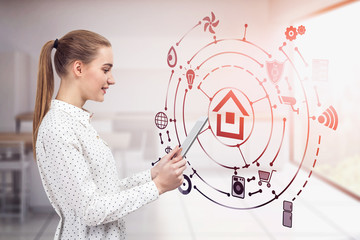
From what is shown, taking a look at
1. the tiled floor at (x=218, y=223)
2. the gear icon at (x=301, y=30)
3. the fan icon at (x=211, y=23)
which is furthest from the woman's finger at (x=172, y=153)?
the tiled floor at (x=218, y=223)

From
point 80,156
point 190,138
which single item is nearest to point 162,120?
point 190,138

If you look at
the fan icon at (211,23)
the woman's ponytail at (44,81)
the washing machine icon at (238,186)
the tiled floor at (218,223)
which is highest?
the fan icon at (211,23)

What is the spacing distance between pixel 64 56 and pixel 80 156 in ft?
0.91

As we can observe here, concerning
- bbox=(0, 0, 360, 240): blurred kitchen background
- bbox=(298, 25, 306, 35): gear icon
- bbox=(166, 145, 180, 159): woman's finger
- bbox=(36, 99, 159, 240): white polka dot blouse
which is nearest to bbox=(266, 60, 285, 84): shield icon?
bbox=(298, 25, 306, 35): gear icon

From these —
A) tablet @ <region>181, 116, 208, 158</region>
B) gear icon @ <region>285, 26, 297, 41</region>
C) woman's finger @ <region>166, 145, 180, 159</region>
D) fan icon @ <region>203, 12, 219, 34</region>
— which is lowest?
woman's finger @ <region>166, 145, 180, 159</region>

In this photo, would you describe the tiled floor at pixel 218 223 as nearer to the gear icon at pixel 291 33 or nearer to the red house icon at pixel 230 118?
the red house icon at pixel 230 118

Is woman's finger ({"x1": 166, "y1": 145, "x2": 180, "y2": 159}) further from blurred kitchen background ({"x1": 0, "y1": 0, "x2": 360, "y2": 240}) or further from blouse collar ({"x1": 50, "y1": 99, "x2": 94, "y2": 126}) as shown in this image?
blurred kitchen background ({"x1": 0, "y1": 0, "x2": 360, "y2": 240})

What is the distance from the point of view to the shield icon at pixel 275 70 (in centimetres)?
162

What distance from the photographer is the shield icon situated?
5.30 ft

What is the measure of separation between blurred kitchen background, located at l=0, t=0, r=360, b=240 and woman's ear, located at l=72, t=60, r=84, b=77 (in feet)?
2.45

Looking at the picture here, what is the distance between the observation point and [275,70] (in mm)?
1639

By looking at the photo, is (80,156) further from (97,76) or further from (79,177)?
(97,76)

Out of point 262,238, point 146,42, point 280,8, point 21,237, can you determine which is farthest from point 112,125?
point 280,8

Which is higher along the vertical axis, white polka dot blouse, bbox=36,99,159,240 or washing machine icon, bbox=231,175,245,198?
white polka dot blouse, bbox=36,99,159,240
